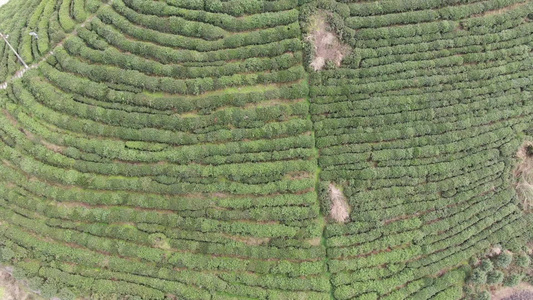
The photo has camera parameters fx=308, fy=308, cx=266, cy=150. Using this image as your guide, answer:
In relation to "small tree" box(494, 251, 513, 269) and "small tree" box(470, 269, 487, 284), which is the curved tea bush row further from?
"small tree" box(494, 251, 513, 269)

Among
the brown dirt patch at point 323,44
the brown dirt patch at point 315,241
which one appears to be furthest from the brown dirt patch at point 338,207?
the brown dirt patch at point 323,44

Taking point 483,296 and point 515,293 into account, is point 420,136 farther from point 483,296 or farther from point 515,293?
point 515,293

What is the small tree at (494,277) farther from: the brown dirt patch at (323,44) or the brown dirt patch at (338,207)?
the brown dirt patch at (323,44)

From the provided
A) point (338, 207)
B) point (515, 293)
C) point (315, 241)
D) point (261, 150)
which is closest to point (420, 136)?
point (338, 207)

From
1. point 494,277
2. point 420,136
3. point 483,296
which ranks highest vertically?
point 420,136

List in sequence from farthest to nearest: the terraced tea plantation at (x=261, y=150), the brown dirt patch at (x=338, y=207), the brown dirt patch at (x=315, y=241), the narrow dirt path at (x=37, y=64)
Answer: the narrow dirt path at (x=37, y=64), the brown dirt patch at (x=338, y=207), the brown dirt patch at (x=315, y=241), the terraced tea plantation at (x=261, y=150)

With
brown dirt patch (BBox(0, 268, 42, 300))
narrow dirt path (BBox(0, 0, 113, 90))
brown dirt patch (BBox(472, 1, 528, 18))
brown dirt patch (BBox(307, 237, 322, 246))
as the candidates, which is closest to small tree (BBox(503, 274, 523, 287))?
brown dirt patch (BBox(307, 237, 322, 246))
